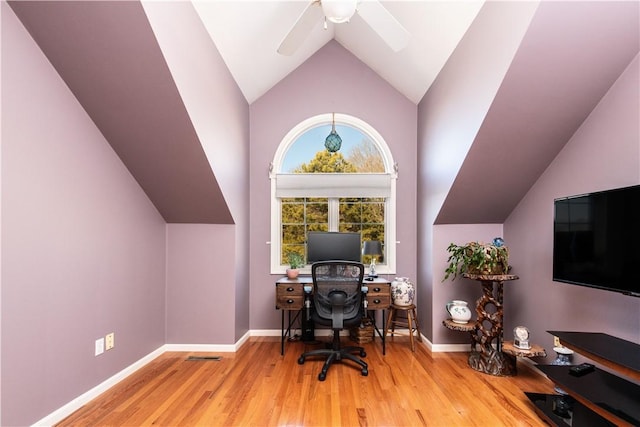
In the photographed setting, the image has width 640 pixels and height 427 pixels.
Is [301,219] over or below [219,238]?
over

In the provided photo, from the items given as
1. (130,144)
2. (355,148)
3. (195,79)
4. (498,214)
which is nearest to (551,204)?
(498,214)

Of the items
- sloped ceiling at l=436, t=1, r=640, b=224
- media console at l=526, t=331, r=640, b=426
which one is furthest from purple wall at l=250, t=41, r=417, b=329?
media console at l=526, t=331, r=640, b=426

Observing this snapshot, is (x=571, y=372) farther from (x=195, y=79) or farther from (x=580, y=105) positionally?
(x=195, y=79)

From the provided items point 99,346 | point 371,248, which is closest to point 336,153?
point 371,248

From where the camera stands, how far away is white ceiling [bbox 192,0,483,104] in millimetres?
2523

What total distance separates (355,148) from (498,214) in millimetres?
1726

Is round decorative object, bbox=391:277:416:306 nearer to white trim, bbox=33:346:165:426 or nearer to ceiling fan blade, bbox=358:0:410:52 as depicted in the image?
ceiling fan blade, bbox=358:0:410:52

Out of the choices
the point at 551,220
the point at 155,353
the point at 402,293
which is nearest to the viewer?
the point at 551,220

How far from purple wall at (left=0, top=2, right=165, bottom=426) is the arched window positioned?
1.61m

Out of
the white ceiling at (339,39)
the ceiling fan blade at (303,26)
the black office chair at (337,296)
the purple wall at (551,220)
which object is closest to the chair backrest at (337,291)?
the black office chair at (337,296)

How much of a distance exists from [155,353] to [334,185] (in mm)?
2513

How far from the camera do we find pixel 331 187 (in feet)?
12.5

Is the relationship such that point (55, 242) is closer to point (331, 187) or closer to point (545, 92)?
point (331, 187)

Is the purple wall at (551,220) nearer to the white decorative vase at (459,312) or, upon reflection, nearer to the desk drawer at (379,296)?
the white decorative vase at (459,312)
